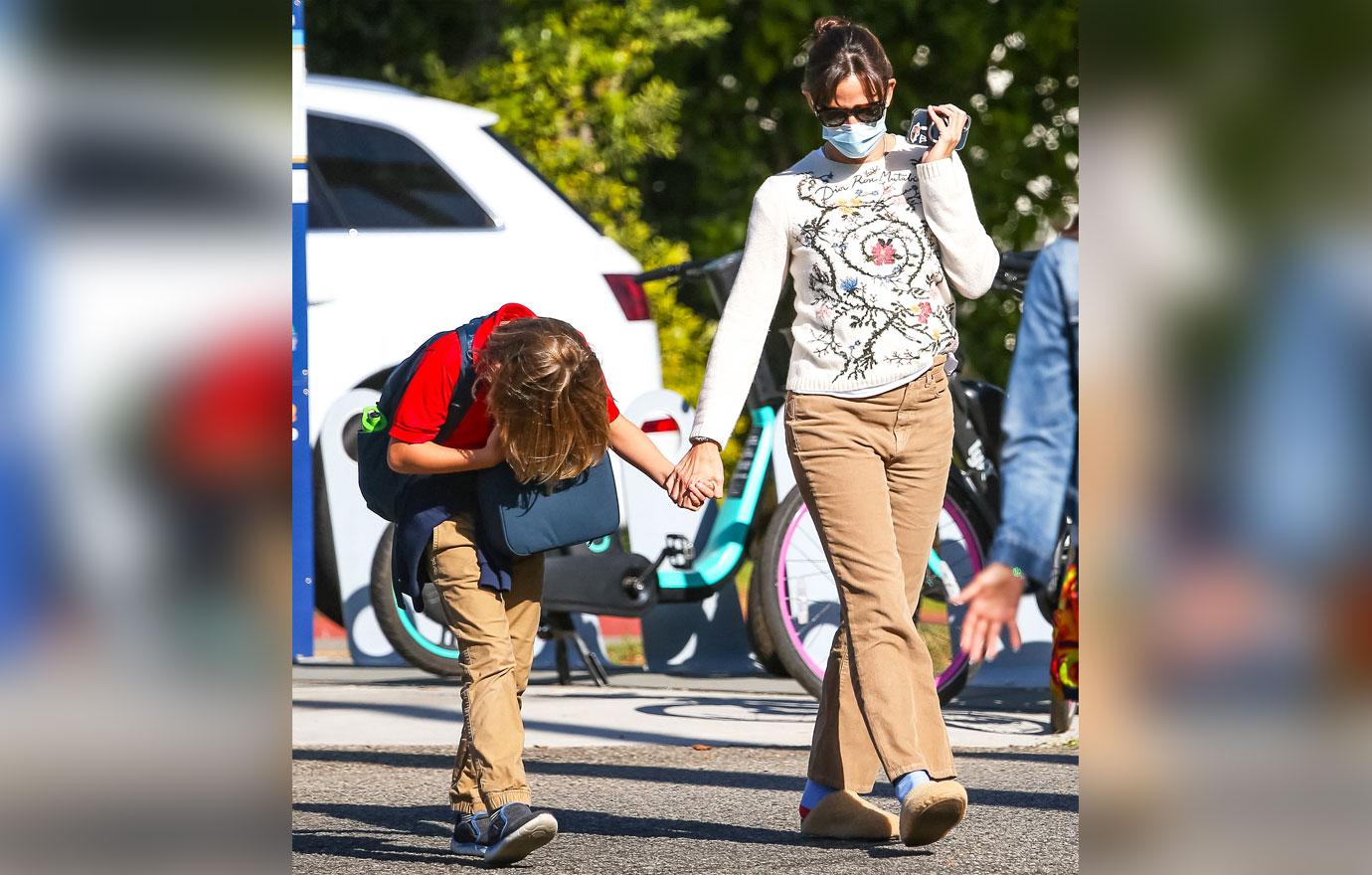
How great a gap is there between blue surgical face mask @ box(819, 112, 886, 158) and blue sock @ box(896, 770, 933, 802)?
1.33m

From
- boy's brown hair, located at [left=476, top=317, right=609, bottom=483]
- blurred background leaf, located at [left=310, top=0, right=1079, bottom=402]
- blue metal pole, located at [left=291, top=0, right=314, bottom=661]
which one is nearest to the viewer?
boy's brown hair, located at [left=476, top=317, right=609, bottom=483]

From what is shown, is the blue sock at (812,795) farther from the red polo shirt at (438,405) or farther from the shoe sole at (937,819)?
the red polo shirt at (438,405)

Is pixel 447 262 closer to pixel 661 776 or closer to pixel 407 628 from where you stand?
pixel 407 628

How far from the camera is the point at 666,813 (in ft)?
16.0

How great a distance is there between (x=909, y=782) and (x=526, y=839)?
798 mm

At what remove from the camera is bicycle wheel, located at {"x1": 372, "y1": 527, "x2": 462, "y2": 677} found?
6.87m

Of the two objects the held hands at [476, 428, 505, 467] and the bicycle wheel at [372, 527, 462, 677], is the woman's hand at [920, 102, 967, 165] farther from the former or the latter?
the bicycle wheel at [372, 527, 462, 677]

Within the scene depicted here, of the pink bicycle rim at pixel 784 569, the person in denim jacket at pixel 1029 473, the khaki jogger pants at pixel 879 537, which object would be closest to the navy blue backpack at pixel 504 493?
the khaki jogger pants at pixel 879 537

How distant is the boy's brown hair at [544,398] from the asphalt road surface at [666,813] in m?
0.88

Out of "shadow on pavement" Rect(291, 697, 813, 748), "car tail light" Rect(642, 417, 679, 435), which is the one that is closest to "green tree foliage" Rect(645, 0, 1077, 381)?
"car tail light" Rect(642, 417, 679, 435)
